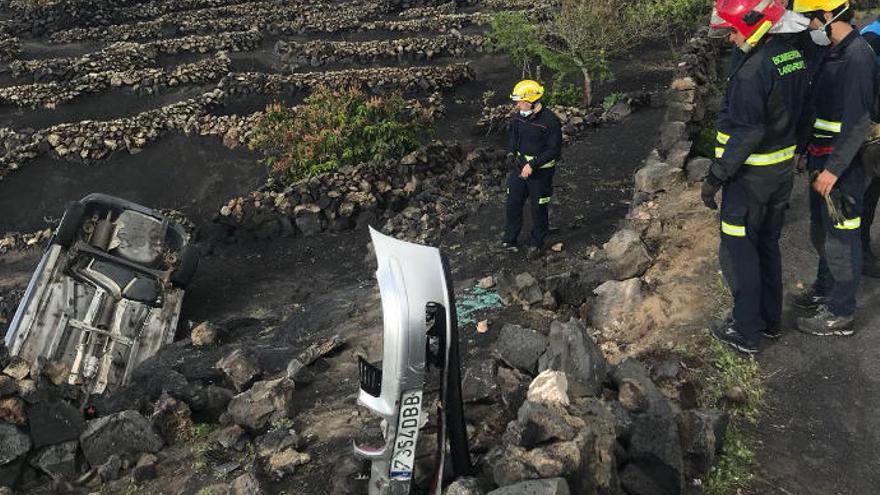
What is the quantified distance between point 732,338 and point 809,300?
0.93 meters

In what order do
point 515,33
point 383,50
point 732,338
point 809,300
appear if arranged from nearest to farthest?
point 732,338, point 809,300, point 515,33, point 383,50

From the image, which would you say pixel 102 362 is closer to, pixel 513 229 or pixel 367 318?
pixel 367 318

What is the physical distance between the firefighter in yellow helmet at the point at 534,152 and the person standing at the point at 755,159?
118 inches

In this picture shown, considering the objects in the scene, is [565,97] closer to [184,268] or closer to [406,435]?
[184,268]

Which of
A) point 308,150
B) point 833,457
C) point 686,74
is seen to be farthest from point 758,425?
point 308,150

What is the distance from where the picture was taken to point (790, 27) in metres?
3.96

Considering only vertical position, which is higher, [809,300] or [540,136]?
[540,136]

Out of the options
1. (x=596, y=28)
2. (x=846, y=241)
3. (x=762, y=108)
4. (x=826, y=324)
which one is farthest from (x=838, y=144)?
(x=596, y=28)

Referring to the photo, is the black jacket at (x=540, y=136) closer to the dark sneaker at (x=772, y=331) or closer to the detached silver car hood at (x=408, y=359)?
the dark sneaker at (x=772, y=331)

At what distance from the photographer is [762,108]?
→ 4.07 meters

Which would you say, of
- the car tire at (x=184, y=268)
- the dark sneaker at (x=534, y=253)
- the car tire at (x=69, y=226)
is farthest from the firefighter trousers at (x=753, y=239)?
the car tire at (x=69, y=226)

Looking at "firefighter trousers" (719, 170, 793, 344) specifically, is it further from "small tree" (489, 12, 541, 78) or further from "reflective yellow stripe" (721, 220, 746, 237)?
"small tree" (489, 12, 541, 78)

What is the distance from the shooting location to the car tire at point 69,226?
882cm

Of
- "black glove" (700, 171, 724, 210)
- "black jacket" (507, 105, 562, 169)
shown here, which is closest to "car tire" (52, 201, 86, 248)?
"black jacket" (507, 105, 562, 169)
